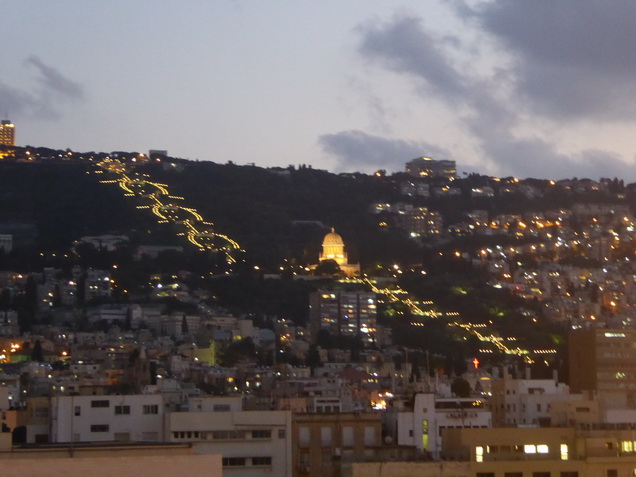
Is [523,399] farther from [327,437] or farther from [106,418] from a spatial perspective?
[327,437]

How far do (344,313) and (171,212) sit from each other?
125ft

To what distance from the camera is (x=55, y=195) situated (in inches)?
6560

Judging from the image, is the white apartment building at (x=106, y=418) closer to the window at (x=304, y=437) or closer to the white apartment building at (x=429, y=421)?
the window at (x=304, y=437)

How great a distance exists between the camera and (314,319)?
129250mm

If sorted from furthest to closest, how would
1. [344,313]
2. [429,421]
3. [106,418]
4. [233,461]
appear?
[344,313] → [429,421] → [106,418] → [233,461]

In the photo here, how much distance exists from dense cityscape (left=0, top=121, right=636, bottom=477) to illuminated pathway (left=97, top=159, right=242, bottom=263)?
0.29 meters

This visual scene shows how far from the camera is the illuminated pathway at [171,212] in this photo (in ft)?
504

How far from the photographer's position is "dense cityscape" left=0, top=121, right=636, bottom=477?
1382 inches

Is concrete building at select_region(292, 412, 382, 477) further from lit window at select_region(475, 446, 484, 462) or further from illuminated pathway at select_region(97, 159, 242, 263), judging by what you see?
illuminated pathway at select_region(97, 159, 242, 263)

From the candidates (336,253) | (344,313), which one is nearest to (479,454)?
(344,313)

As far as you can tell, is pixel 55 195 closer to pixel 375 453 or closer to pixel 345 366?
pixel 345 366

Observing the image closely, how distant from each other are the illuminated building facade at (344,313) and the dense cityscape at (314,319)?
7.5 inches

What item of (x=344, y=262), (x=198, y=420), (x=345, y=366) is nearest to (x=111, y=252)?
(x=344, y=262)

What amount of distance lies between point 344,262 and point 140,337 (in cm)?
3870
